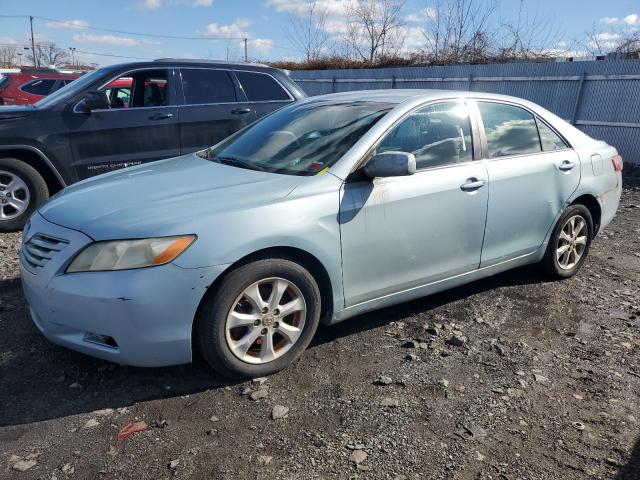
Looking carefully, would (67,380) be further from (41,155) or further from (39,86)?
(39,86)

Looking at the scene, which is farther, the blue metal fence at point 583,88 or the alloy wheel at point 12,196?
the blue metal fence at point 583,88

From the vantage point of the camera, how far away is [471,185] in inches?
143

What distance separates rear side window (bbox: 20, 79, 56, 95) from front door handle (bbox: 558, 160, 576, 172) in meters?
12.5

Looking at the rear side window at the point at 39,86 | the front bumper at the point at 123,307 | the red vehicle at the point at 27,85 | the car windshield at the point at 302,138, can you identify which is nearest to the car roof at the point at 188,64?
the car windshield at the point at 302,138

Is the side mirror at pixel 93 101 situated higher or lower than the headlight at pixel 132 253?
higher

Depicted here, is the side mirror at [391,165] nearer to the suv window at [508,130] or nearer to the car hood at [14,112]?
the suv window at [508,130]

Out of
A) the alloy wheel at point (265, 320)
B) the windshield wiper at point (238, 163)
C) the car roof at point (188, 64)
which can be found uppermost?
the car roof at point (188, 64)

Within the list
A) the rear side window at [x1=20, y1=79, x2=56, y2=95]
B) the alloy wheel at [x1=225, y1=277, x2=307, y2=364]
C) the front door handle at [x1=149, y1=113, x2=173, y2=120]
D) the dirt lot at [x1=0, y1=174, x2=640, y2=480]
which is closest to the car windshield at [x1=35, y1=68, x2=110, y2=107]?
the front door handle at [x1=149, y1=113, x2=173, y2=120]

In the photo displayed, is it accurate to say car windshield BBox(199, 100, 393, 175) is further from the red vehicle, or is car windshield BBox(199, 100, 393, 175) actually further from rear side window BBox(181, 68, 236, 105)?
the red vehicle

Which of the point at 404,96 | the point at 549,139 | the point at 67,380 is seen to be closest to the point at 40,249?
the point at 67,380

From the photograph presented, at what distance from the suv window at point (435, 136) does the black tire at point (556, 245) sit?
3.91 feet

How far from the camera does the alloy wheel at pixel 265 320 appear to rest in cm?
287

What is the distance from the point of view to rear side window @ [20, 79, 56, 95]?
12.6 metres

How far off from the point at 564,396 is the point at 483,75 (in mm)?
11446
